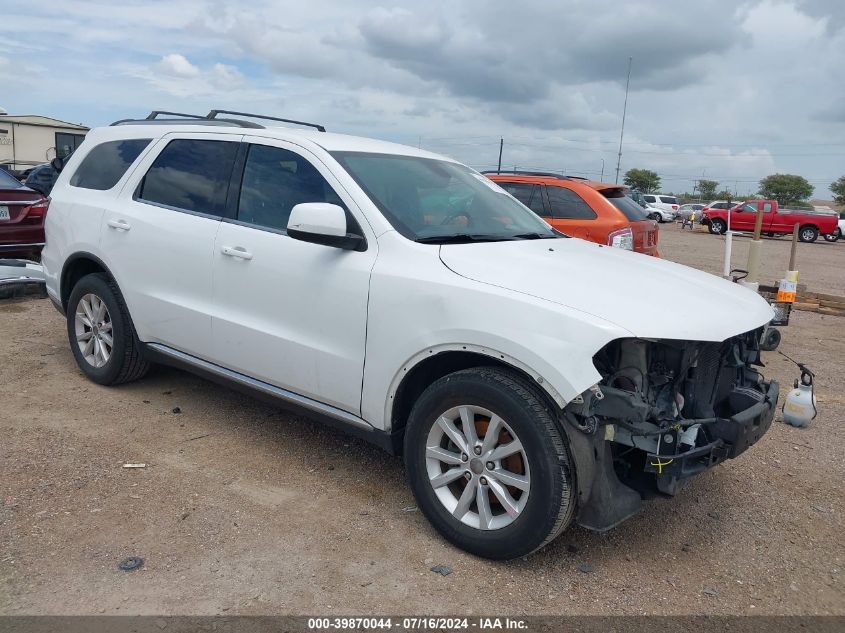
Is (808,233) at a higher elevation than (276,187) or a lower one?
lower

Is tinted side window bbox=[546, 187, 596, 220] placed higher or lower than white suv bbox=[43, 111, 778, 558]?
higher

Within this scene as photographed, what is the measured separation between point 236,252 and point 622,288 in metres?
2.11

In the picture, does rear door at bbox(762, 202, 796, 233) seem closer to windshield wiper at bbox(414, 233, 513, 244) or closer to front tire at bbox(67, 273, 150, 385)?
windshield wiper at bbox(414, 233, 513, 244)

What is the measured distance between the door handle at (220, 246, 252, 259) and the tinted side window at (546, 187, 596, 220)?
15.4 feet

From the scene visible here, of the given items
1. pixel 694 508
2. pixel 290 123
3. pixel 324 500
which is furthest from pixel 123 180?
pixel 694 508

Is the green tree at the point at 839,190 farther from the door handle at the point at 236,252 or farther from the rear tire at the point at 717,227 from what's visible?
the door handle at the point at 236,252

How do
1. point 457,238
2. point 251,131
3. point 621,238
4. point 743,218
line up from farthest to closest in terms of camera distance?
1. point 743,218
2. point 621,238
3. point 251,131
4. point 457,238

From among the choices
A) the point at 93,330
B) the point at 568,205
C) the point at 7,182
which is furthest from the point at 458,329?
the point at 7,182

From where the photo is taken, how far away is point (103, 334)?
5.02 meters

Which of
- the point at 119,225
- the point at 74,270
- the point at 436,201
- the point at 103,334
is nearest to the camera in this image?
the point at 436,201

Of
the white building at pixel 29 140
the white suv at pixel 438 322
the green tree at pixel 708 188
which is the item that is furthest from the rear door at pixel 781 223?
the green tree at pixel 708 188

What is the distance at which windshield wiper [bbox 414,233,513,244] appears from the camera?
349 cm

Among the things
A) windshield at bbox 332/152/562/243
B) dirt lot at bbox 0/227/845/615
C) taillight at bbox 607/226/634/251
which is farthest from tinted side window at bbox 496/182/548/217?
dirt lot at bbox 0/227/845/615

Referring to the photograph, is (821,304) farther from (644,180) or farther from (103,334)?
(644,180)
